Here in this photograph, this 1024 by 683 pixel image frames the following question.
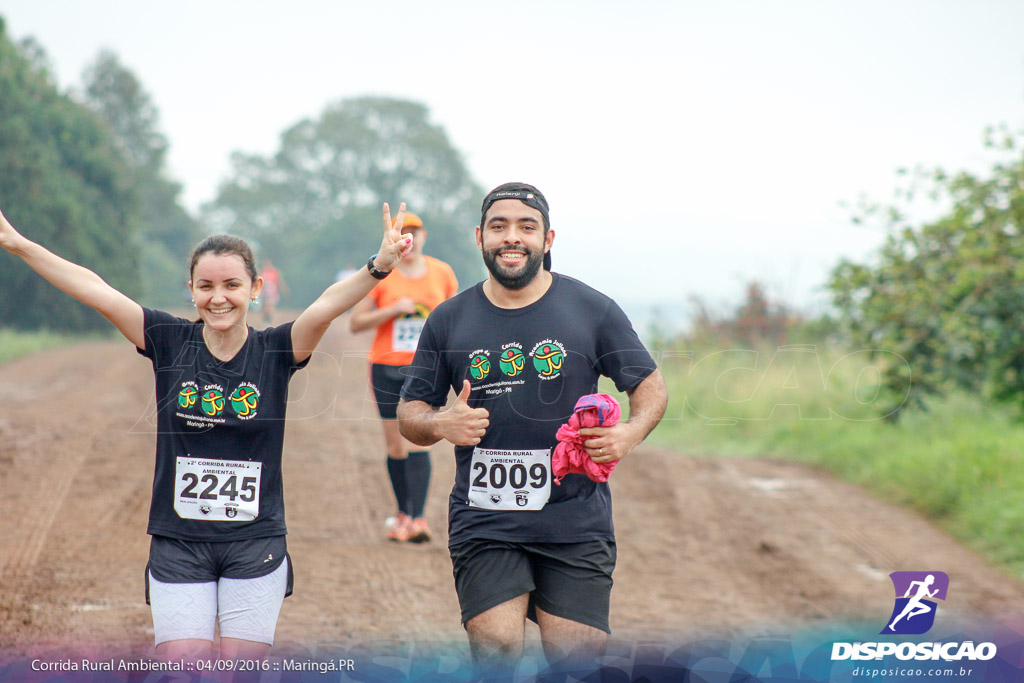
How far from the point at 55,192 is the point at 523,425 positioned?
27.1m

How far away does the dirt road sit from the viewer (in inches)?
224

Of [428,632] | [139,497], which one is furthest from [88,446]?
[428,632]

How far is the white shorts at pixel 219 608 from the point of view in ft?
11.0

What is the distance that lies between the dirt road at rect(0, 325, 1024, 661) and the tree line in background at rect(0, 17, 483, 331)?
1623 centimetres

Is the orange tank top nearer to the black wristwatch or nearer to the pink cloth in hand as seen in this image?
the black wristwatch

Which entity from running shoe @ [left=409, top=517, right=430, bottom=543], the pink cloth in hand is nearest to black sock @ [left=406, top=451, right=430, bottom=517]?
running shoe @ [left=409, top=517, right=430, bottom=543]

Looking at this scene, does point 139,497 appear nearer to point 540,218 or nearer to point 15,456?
point 15,456

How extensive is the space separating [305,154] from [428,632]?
61514mm

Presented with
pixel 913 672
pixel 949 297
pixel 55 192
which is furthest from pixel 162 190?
pixel 913 672

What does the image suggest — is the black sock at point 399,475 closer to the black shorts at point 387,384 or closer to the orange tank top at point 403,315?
the black shorts at point 387,384

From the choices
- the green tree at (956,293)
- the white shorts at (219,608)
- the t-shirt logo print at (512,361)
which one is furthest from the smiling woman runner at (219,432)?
the green tree at (956,293)

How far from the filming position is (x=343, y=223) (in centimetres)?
5569

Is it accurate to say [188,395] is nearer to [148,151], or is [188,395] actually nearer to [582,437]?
[582,437]

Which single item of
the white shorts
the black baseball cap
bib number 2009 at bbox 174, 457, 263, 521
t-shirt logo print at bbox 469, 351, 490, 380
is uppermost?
the black baseball cap
